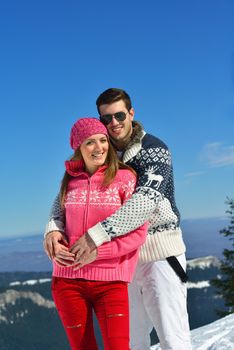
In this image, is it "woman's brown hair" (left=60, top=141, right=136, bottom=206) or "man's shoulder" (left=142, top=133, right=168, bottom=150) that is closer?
"woman's brown hair" (left=60, top=141, right=136, bottom=206)

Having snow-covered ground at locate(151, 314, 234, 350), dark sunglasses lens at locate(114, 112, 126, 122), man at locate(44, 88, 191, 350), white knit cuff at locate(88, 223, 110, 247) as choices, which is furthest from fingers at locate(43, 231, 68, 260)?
snow-covered ground at locate(151, 314, 234, 350)

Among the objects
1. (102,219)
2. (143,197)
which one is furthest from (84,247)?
(143,197)

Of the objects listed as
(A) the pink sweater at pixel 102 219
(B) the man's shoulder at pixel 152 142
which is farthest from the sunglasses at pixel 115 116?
(A) the pink sweater at pixel 102 219

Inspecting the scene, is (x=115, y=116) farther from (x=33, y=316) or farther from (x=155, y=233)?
(x=33, y=316)

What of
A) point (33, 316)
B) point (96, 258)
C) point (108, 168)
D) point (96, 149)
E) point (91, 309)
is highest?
point (96, 149)

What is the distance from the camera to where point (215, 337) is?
8891mm

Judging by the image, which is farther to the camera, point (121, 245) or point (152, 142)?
point (152, 142)

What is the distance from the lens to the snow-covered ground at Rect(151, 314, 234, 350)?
828 cm

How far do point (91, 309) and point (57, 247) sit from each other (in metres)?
0.54

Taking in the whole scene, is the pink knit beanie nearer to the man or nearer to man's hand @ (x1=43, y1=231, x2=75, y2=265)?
the man

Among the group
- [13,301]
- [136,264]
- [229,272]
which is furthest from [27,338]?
[136,264]

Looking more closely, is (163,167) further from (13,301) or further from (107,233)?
(13,301)

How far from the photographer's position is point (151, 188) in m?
4.12

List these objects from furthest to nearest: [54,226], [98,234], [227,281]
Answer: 1. [227,281]
2. [54,226]
3. [98,234]
